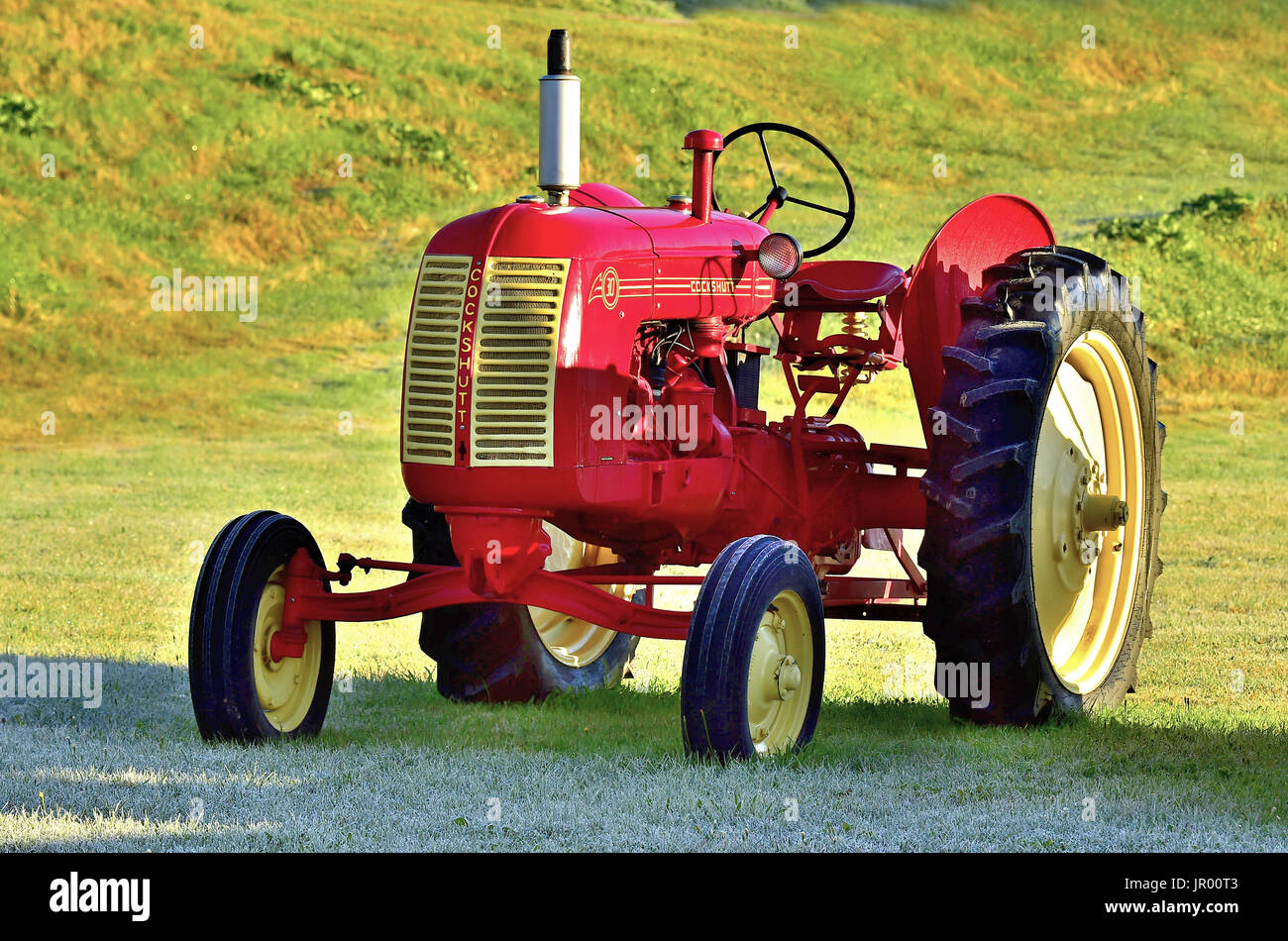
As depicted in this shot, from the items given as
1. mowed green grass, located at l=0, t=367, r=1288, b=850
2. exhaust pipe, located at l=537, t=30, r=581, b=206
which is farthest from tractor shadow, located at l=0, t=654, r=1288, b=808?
exhaust pipe, located at l=537, t=30, r=581, b=206

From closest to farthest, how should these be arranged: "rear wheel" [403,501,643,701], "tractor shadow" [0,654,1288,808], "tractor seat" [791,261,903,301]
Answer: "tractor shadow" [0,654,1288,808], "tractor seat" [791,261,903,301], "rear wheel" [403,501,643,701]

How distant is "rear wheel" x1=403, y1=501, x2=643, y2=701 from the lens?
7203 millimetres

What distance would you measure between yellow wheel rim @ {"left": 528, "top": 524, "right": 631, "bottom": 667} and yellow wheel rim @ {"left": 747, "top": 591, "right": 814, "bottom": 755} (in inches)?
64.2

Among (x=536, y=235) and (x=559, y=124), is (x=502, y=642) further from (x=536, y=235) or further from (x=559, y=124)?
(x=559, y=124)

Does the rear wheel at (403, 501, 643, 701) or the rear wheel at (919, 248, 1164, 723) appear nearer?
the rear wheel at (919, 248, 1164, 723)

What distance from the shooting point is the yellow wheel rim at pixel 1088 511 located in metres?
6.81

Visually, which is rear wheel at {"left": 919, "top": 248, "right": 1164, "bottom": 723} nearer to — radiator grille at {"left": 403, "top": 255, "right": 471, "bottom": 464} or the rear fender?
the rear fender

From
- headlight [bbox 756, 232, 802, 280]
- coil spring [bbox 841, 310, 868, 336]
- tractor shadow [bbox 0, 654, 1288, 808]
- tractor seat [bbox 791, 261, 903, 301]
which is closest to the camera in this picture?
tractor shadow [bbox 0, 654, 1288, 808]

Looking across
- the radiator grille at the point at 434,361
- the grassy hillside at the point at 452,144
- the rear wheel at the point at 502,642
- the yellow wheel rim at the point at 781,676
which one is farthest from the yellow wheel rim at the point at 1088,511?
the grassy hillside at the point at 452,144

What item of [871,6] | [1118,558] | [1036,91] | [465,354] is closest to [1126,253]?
[1036,91]

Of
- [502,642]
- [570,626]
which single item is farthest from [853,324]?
[502,642]

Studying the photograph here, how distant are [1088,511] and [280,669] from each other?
3.03 metres

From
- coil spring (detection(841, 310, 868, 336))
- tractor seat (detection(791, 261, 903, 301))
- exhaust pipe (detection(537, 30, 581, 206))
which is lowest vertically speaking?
coil spring (detection(841, 310, 868, 336))

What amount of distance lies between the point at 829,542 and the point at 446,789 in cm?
212
